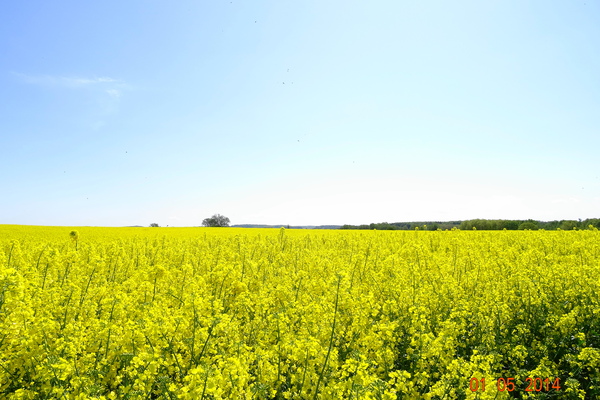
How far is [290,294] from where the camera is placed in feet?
17.6

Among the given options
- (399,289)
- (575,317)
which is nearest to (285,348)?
(399,289)

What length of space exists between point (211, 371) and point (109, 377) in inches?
62.4
